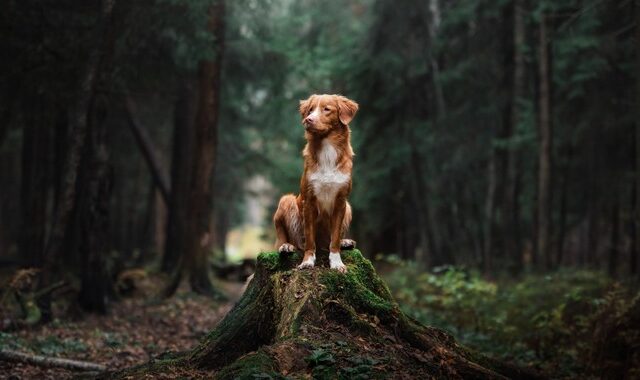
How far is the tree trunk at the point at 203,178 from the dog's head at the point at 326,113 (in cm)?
1054

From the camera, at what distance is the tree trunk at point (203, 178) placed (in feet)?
54.9

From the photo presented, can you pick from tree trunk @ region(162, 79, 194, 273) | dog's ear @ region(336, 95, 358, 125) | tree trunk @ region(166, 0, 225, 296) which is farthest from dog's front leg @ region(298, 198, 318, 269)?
tree trunk @ region(162, 79, 194, 273)

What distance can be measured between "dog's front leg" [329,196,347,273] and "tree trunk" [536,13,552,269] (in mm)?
12211

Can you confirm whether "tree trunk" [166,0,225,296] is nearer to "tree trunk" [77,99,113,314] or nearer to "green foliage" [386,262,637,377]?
"tree trunk" [77,99,113,314]

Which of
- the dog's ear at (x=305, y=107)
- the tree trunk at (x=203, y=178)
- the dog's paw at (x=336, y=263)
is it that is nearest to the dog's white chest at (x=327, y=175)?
the dog's ear at (x=305, y=107)

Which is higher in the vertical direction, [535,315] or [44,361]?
[535,315]

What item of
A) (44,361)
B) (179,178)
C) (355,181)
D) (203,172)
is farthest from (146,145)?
(44,361)

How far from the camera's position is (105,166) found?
13477 mm

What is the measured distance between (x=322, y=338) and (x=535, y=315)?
7.07 metres

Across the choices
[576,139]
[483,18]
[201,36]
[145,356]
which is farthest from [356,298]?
[576,139]

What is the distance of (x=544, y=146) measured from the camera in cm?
1739

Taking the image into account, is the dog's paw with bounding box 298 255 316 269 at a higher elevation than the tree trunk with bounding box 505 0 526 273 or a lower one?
lower

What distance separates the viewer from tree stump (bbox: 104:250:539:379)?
18.0ft

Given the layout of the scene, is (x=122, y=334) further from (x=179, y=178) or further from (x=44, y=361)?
(x=179, y=178)
